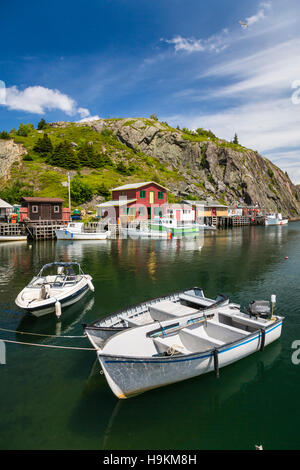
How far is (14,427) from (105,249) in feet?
119

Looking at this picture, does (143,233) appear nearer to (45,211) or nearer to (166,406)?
(45,211)

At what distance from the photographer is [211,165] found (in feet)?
444

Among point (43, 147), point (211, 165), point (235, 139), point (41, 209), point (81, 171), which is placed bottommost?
point (41, 209)

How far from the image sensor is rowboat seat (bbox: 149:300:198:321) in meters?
14.2

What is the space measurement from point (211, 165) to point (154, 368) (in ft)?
441

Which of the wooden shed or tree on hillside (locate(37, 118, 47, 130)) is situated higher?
tree on hillside (locate(37, 118, 47, 130))

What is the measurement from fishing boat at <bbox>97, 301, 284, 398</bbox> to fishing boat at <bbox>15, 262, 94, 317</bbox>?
6582 millimetres

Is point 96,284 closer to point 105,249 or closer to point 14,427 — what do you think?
point 14,427

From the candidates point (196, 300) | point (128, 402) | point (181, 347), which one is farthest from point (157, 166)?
point (128, 402)

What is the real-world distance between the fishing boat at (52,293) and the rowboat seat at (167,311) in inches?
222

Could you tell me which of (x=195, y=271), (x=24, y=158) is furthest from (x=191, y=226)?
(x=24, y=158)

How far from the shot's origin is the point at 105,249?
147 ft

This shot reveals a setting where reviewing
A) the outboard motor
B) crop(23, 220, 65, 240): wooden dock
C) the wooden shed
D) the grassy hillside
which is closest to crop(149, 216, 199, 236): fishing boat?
crop(23, 220, 65, 240): wooden dock

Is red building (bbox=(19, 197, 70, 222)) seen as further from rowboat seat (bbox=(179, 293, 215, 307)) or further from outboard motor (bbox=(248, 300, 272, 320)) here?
outboard motor (bbox=(248, 300, 272, 320))
